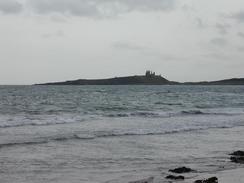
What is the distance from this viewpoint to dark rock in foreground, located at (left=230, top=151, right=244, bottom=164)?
1573cm

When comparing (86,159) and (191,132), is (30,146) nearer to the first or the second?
(86,159)

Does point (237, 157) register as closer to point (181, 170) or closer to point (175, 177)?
point (181, 170)

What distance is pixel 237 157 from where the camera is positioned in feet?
53.3

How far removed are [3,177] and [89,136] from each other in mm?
9319

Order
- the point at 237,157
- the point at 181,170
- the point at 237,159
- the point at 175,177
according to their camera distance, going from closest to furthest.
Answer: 1. the point at 175,177
2. the point at 181,170
3. the point at 237,159
4. the point at 237,157

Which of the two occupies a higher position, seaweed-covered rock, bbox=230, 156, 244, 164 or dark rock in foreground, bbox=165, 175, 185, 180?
seaweed-covered rock, bbox=230, 156, 244, 164

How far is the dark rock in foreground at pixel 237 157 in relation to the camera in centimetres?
1573

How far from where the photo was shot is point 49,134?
22.4 meters

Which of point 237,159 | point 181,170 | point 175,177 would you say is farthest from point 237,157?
point 175,177

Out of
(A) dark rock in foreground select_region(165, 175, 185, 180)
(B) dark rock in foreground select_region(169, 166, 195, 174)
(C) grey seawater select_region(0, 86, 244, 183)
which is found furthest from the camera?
(B) dark rock in foreground select_region(169, 166, 195, 174)

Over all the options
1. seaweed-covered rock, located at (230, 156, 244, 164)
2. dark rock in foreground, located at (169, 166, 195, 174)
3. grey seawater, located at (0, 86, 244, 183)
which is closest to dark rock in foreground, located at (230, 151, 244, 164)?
seaweed-covered rock, located at (230, 156, 244, 164)

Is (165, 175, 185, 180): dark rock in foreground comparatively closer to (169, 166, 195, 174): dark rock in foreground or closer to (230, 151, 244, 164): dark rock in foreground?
(169, 166, 195, 174): dark rock in foreground

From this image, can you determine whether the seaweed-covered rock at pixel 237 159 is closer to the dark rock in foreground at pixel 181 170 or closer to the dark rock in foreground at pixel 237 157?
the dark rock in foreground at pixel 237 157

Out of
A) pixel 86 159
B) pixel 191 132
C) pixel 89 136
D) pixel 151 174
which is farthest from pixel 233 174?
pixel 191 132
